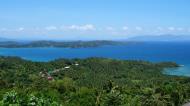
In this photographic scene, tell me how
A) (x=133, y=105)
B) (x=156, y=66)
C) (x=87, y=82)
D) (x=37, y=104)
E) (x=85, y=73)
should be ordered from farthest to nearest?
(x=156, y=66), (x=85, y=73), (x=87, y=82), (x=133, y=105), (x=37, y=104)

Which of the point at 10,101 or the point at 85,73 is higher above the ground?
the point at 10,101

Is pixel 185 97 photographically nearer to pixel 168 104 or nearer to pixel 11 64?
pixel 168 104

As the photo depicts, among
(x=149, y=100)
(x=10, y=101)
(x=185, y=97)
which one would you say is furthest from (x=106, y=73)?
(x=10, y=101)

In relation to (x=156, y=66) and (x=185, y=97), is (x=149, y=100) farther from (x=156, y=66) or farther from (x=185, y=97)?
(x=156, y=66)

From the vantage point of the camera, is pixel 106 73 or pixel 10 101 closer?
pixel 10 101

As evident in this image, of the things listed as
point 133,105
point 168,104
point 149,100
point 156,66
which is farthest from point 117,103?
point 156,66

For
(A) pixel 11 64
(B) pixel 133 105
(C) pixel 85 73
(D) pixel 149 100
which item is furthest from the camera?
(A) pixel 11 64
